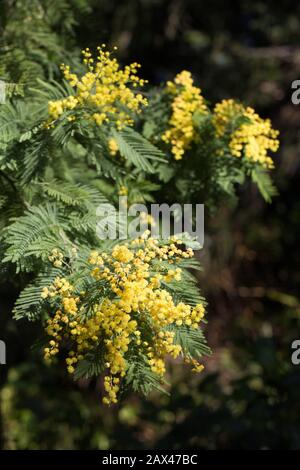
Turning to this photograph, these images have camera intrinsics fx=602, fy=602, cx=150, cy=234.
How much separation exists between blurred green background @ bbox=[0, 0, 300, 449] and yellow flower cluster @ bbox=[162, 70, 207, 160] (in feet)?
5.81

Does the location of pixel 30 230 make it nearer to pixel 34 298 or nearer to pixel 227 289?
pixel 34 298

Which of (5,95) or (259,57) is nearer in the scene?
(5,95)

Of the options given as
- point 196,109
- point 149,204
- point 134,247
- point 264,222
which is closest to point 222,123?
point 196,109

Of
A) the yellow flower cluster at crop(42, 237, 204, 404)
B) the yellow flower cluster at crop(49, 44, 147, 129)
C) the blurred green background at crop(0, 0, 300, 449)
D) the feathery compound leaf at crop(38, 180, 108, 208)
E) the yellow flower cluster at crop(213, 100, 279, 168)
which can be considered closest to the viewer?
the yellow flower cluster at crop(42, 237, 204, 404)

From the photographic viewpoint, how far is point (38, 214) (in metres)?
2.00

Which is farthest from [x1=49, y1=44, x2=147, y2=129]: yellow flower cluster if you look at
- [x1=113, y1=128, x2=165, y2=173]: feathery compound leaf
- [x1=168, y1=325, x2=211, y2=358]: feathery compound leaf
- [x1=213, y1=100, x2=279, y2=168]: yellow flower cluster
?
[x1=168, y1=325, x2=211, y2=358]: feathery compound leaf

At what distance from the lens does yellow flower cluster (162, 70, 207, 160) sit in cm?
239

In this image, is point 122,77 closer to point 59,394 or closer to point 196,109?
point 196,109

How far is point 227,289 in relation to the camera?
5797mm

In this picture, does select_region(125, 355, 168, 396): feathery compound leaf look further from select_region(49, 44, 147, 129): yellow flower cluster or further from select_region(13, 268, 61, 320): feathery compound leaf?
select_region(49, 44, 147, 129): yellow flower cluster

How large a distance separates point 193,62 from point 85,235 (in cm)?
397

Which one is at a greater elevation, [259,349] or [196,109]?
[196,109]

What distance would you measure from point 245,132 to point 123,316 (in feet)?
3.58

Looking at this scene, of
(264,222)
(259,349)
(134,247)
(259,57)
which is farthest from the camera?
(264,222)
